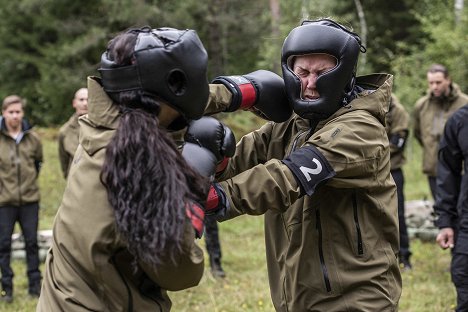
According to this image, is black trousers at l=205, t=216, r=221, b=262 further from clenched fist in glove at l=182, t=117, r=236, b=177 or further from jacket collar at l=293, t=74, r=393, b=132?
clenched fist in glove at l=182, t=117, r=236, b=177

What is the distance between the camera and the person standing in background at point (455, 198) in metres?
4.94

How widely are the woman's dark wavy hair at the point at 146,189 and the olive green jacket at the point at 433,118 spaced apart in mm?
7131

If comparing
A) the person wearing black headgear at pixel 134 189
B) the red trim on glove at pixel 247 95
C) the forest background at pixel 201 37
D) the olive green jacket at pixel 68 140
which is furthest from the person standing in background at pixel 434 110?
the person wearing black headgear at pixel 134 189

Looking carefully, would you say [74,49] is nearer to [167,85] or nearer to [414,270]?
[414,270]

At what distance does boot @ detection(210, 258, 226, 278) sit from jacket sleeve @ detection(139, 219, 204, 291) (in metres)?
6.03

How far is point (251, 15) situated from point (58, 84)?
6.86 meters

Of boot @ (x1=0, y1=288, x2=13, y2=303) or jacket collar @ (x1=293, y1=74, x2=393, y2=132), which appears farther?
boot @ (x1=0, y1=288, x2=13, y2=303)

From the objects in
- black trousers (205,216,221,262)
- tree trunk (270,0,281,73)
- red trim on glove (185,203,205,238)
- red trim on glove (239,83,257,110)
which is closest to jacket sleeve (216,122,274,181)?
red trim on glove (239,83,257,110)

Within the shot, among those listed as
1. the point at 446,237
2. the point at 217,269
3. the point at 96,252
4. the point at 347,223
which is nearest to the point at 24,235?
the point at 217,269

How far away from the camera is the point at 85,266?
2.43 metres

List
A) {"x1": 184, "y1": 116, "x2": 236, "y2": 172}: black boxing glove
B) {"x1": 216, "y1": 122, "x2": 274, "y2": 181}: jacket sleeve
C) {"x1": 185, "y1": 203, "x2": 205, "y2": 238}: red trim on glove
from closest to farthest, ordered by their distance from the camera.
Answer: {"x1": 185, "y1": 203, "x2": 205, "y2": 238}: red trim on glove → {"x1": 184, "y1": 116, "x2": 236, "y2": 172}: black boxing glove → {"x1": 216, "y1": 122, "x2": 274, "y2": 181}: jacket sleeve

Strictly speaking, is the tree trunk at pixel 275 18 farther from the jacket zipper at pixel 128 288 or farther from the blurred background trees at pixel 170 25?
the jacket zipper at pixel 128 288

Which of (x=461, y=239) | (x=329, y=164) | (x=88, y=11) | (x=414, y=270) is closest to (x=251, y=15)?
(x=88, y=11)

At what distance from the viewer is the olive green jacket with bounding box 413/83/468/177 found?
890 centimetres
